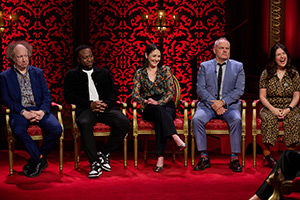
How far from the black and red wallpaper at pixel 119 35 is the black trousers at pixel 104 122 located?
224 centimetres

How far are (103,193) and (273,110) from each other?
7.15 feet

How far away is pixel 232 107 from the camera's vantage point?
513 cm

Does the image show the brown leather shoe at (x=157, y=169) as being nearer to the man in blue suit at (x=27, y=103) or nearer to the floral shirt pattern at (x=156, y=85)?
the floral shirt pattern at (x=156, y=85)

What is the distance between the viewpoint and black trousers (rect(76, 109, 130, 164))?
4.78 m

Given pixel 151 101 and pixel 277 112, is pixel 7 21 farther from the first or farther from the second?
pixel 277 112

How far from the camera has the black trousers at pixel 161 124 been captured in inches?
192

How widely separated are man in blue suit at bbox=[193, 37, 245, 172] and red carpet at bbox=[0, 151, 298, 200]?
34cm

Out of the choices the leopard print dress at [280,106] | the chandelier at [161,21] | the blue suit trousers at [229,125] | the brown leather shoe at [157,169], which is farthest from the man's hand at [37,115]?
the chandelier at [161,21]

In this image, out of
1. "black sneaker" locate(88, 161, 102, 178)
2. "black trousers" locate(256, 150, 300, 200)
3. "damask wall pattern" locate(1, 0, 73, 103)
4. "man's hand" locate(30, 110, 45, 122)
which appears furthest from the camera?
"damask wall pattern" locate(1, 0, 73, 103)

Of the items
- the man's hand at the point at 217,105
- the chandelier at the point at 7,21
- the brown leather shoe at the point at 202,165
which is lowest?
the brown leather shoe at the point at 202,165

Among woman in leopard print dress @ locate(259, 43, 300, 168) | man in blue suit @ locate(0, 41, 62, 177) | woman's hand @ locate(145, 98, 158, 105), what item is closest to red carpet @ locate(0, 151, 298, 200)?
man in blue suit @ locate(0, 41, 62, 177)

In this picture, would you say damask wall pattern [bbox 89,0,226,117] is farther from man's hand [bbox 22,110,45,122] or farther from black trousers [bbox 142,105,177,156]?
man's hand [bbox 22,110,45,122]

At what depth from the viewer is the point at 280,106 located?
5.07m

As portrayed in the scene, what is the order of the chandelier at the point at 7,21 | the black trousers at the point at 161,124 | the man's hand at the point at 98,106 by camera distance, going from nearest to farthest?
the black trousers at the point at 161,124
the man's hand at the point at 98,106
the chandelier at the point at 7,21
